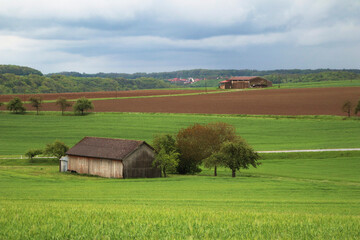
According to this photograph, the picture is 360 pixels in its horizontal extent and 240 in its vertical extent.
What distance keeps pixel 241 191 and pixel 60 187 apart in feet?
50.5

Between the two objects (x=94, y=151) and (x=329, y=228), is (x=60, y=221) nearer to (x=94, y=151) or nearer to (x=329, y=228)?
(x=329, y=228)

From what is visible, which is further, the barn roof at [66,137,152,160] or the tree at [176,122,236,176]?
the tree at [176,122,236,176]

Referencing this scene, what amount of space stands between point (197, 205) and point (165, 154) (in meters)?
25.9

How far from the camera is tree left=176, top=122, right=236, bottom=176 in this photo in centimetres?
5359

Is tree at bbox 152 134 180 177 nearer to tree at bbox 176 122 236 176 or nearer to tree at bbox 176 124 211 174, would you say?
tree at bbox 176 124 211 174

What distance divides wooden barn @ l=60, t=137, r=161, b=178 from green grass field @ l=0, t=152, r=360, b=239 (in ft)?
18.1

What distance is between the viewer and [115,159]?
4994cm

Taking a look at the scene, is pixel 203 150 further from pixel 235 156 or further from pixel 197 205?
pixel 197 205

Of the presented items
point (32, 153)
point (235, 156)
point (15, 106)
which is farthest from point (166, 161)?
point (15, 106)

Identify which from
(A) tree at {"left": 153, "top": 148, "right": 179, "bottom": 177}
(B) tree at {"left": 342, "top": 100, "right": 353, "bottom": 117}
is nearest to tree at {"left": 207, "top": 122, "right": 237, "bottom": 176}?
(A) tree at {"left": 153, "top": 148, "right": 179, "bottom": 177}

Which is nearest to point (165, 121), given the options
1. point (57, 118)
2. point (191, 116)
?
point (191, 116)

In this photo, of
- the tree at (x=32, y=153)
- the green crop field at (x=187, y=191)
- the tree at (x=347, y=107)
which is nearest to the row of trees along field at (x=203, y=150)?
the green crop field at (x=187, y=191)

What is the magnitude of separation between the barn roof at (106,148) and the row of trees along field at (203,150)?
10.8ft

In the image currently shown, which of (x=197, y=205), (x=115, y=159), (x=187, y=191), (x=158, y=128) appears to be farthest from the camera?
(x=158, y=128)
